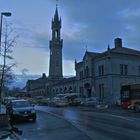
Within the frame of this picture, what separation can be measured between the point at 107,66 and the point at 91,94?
29.9 ft

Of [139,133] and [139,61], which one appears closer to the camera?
[139,133]

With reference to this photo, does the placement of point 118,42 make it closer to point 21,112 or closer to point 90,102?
point 90,102

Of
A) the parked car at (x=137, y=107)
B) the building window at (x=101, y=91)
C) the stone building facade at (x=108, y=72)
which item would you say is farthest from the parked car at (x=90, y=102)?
the parked car at (x=137, y=107)

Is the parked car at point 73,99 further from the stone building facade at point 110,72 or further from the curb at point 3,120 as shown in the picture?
the curb at point 3,120

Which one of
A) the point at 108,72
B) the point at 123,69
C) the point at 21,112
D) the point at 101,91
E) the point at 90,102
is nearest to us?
the point at 21,112

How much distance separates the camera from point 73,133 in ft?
55.0

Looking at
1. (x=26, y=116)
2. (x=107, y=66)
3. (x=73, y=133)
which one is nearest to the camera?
(x=73, y=133)

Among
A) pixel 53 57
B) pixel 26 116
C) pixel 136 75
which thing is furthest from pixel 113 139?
pixel 53 57

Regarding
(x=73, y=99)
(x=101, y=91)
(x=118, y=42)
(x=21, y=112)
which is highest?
(x=118, y=42)

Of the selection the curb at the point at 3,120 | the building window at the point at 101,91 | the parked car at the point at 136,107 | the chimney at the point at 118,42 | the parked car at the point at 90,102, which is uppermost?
the chimney at the point at 118,42

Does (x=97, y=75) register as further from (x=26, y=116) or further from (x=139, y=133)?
(x=139, y=133)

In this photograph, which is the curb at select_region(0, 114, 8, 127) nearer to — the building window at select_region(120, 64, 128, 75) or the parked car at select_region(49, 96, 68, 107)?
the parked car at select_region(49, 96, 68, 107)

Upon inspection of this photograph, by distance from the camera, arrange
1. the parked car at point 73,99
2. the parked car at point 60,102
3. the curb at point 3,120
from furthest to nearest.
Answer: the parked car at point 73,99 < the parked car at point 60,102 < the curb at point 3,120

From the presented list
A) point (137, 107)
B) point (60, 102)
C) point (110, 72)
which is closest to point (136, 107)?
point (137, 107)
